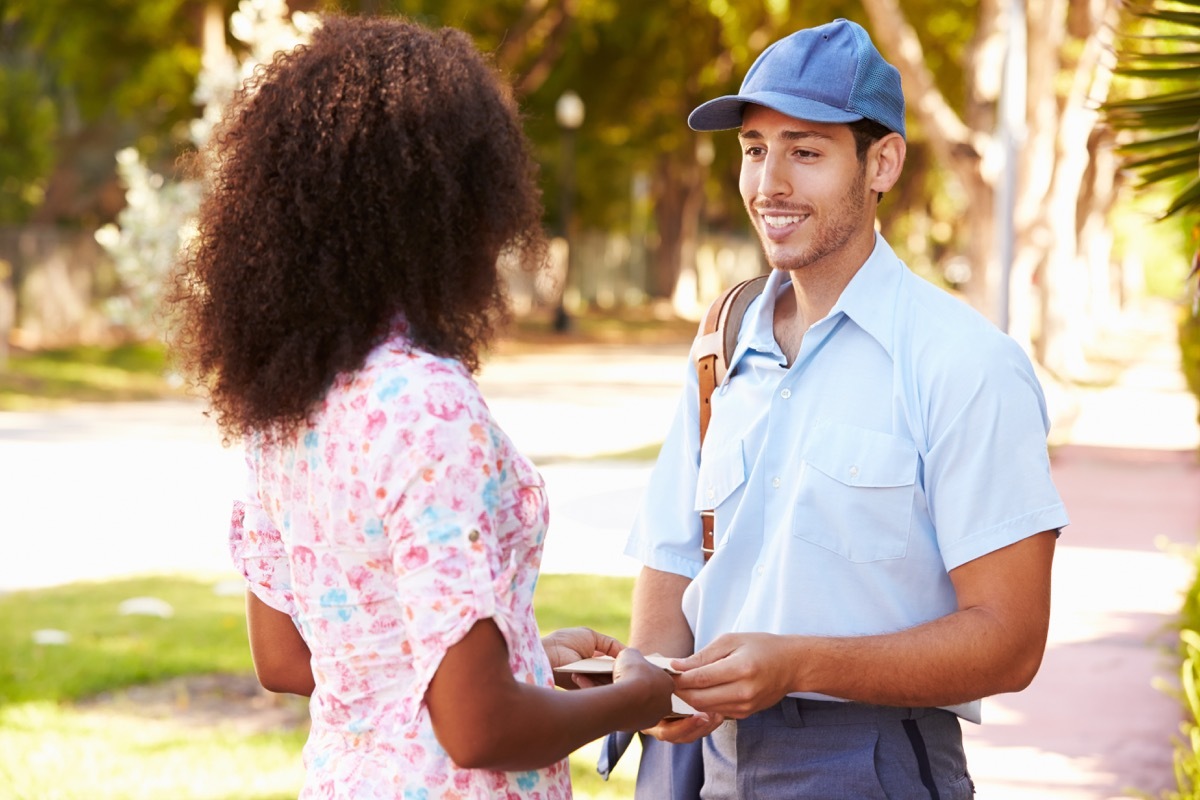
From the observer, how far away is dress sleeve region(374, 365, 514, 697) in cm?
201

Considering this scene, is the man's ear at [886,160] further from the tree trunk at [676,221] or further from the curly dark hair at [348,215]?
the tree trunk at [676,221]

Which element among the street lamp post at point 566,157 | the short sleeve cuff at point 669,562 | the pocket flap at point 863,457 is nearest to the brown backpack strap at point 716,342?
the short sleeve cuff at point 669,562

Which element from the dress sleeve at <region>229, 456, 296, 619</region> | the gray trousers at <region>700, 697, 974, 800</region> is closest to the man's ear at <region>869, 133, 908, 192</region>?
the gray trousers at <region>700, 697, 974, 800</region>

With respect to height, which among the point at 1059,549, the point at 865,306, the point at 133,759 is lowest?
the point at 1059,549

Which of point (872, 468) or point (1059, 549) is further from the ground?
point (872, 468)

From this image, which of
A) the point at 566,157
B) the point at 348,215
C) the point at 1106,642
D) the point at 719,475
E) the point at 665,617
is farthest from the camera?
the point at 566,157

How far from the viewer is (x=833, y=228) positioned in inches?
108

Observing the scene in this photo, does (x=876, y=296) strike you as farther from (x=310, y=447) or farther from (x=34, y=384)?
(x=34, y=384)

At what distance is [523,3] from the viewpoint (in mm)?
32125

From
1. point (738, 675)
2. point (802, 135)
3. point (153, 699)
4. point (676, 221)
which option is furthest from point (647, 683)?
point (676, 221)

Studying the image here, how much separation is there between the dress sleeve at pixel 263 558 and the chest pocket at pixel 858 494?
83 cm

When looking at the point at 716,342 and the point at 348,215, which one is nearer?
the point at 348,215

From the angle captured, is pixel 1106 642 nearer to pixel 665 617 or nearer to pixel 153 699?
pixel 153 699

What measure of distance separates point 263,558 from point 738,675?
0.76m
